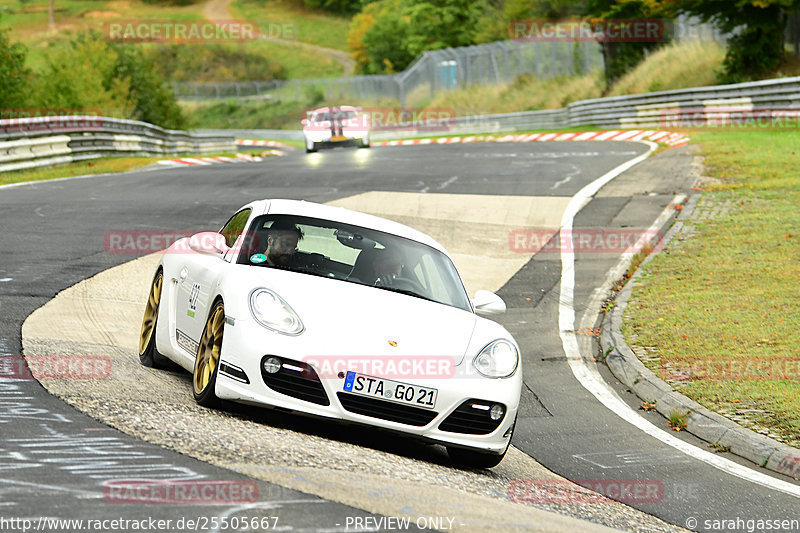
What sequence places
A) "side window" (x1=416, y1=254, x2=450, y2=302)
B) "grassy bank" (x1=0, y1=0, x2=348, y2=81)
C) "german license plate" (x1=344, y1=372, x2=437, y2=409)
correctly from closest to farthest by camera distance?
"german license plate" (x1=344, y1=372, x2=437, y2=409), "side window" (x1=416, y1=254, x2=450, y2=302), "grassy bank" (x1=0, y1=0, x2=348, y2=81)

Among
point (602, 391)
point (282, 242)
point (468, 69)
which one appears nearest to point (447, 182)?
point (602, 391)

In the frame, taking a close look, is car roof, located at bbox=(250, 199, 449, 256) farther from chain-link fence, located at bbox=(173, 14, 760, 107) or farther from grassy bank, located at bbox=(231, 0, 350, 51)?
grassy bank, located at bbox=(231, 0, 350, 51)

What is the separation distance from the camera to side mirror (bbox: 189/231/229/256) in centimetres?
751

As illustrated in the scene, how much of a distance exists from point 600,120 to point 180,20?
4281 inches

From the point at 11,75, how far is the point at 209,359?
97.0 ft

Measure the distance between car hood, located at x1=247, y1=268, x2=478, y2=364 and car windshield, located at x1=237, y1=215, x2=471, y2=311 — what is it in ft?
0.73

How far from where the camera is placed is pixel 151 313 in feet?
27.7

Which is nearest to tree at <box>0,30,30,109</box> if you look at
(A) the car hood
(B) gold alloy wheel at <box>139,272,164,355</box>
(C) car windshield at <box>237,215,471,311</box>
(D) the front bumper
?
(B) gold alloy wheel at <box>139,272,164,355</box>

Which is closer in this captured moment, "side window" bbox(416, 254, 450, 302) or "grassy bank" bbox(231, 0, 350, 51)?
"side window" bbox(416, 254, 450, 302)

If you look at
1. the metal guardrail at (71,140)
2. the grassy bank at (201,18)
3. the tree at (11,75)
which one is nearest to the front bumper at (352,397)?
the metal guardrail at (71,140)

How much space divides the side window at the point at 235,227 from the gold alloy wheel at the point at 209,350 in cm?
122

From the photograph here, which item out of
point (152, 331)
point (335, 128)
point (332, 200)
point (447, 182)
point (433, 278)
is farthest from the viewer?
point (335, 128)

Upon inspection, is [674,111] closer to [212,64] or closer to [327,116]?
[327,116]

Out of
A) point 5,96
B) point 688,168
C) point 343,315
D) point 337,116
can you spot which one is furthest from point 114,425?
point 337,116
